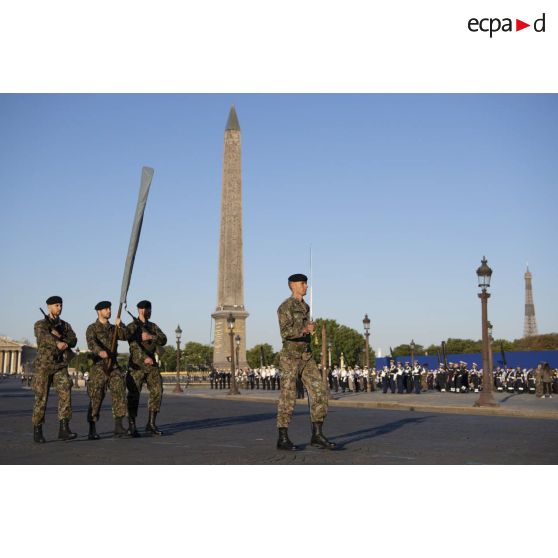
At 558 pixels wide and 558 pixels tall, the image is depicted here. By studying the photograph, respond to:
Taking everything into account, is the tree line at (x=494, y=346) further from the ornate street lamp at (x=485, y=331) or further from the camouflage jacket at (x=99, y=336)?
the camouflage jacket at (x=99, y=336)

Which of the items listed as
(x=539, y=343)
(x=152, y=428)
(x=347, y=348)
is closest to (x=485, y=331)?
(x=152, y=428)

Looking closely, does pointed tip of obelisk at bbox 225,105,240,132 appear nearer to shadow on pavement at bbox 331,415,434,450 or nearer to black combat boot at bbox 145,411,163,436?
shadow on pavement at bbox 331,415,434,450

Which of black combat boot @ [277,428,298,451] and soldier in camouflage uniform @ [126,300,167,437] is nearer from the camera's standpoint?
black combat boot @ [277,428,298,451]

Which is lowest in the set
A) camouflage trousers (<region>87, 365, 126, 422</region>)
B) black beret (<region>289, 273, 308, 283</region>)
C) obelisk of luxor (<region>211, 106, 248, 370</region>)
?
camouflage trousers (<region>87, 365, 126, 422</region>)

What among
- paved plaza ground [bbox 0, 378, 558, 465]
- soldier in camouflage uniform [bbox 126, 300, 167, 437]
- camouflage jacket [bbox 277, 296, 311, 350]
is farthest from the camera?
soldier in camouflage uniform [bbox 126, 300, 167, 437]

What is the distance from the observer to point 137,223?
35.9 ft

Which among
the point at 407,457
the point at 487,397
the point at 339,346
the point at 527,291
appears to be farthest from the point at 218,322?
the point at 527,291

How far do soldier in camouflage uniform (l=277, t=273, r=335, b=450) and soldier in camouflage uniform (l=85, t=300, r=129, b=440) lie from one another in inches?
112

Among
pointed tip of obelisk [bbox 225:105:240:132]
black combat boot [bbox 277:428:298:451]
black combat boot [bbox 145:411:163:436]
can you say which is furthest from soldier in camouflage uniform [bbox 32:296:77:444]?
pointed tip of obelisk [bbox 225:105:240:132]

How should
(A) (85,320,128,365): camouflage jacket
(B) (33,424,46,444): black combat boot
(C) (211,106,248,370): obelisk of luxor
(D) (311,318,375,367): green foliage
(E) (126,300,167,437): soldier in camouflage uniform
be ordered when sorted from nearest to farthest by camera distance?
(B) (33,424,46,444): black combat boot
(A) (85,320,128,365): camouflage jacket
(E) (126,300,167,437): soldier in camouflage uniform
(C) (211,106,248,370): obelisk of luxor
(D) (311,318,375,367): green foliage

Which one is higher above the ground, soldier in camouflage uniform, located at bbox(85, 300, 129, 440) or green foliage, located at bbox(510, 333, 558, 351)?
green foliage, located at bbox(510, 333, 558, 351)

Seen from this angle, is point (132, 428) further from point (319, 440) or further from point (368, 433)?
point (368, 433)

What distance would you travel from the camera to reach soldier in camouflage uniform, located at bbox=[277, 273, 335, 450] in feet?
29.4

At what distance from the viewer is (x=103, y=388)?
36.1 ft
